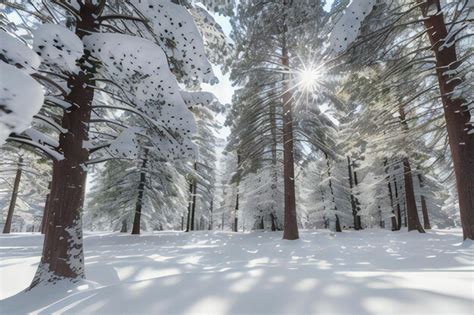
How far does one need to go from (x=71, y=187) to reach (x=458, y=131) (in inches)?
303

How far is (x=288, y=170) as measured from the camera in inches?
386

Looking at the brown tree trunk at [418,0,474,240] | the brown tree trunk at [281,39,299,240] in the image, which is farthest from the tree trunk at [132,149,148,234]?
the brown tree trunk at [418,0,474,240]

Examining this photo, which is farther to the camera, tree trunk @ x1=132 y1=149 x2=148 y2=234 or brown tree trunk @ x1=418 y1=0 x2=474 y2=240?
tree trunk @ x1=132 y1=149 x2=148 y2=234

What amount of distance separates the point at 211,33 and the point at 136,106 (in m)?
2.57

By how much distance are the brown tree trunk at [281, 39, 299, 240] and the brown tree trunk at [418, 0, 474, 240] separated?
4.34 m

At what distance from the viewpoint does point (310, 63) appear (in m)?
8.77

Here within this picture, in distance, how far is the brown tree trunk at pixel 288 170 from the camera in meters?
9.40

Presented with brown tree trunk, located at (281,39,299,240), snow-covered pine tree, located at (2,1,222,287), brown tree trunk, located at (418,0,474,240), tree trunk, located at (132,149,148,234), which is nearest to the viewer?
snow-covered pine tree, located at (2,1,222,287)

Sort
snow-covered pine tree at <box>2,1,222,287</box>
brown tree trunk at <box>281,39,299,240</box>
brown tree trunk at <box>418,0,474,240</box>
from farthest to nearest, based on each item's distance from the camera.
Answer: brown tree trunk at <box>281,39,299,240</box>, brown tree trunk at <box>418,0,474,240</box>, snow-covered pine tree at <box>2,1,222,287</box>

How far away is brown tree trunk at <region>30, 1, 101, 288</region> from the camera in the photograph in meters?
3.40

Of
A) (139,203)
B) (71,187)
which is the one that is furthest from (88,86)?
(139,203)

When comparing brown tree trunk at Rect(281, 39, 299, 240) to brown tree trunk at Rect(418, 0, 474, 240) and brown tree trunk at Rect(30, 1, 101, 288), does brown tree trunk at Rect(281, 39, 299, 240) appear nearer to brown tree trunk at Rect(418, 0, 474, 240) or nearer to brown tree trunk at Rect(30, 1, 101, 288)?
brown tree trunk at Rect(418, 0, 474, 240)

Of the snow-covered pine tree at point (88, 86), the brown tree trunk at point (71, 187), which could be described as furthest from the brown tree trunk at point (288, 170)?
the brown tree trunk at point (71, 187)

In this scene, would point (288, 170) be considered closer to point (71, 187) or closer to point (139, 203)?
point (71, 187)
